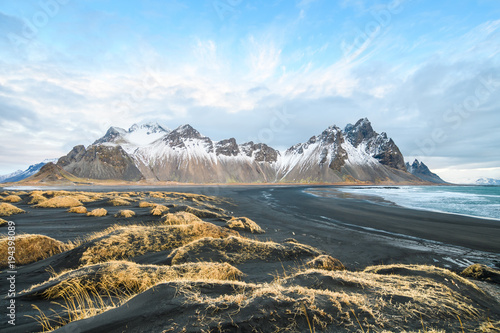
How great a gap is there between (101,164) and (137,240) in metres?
193

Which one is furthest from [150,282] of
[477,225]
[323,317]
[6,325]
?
[477,225]

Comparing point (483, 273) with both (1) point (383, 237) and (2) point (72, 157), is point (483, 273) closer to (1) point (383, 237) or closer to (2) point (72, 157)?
(1) point (383, 237)

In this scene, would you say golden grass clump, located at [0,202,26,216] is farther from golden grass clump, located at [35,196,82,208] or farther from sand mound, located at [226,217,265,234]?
sand mound, located at [226,217,265,234]

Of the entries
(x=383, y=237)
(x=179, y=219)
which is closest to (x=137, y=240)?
(x=179, y=219)

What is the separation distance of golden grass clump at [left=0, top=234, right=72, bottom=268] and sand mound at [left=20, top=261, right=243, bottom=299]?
4225mm

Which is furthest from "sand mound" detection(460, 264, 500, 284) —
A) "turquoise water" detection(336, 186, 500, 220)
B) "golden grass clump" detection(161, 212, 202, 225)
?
"turquoise water" detection(336, 186, 500, 220)

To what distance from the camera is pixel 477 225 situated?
2112cm

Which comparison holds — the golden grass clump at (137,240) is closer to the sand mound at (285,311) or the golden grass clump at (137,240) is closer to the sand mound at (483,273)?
the sand mound at (285,311)

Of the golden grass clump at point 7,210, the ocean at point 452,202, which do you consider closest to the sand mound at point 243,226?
the golden grass clump at point 7,210

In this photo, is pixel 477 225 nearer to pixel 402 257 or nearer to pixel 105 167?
pixel 402 257

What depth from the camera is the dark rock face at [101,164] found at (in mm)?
160125

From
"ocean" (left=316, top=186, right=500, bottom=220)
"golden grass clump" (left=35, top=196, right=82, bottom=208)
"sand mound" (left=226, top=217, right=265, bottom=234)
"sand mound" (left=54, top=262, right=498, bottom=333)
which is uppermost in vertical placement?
"sand mound" (left=54, top=262, right=498, bottom=333)

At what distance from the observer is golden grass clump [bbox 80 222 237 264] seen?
799cm

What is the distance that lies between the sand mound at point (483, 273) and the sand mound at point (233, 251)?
18.9ft
